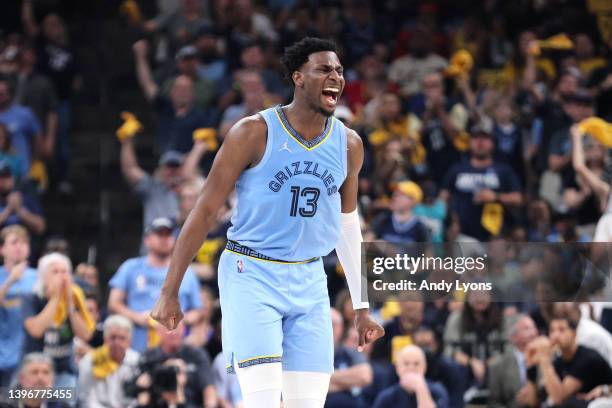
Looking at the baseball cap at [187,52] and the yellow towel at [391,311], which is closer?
the yellow towel at [391,311]

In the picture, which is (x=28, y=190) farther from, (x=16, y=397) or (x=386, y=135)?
(x=16, y=397)

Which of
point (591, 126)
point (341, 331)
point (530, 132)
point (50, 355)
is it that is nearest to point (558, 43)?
point (530, 132)

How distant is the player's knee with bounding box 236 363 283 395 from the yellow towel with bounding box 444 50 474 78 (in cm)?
750

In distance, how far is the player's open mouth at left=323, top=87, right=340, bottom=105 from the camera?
531 cm

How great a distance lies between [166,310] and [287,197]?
0.73 metres

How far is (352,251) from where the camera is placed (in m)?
5.75

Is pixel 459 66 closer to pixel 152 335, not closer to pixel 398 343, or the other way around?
pixel 398 343

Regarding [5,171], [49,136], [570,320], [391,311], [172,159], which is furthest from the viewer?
[49,136]

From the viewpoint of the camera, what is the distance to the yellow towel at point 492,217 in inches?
420

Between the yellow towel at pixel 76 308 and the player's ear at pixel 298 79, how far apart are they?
4062mm

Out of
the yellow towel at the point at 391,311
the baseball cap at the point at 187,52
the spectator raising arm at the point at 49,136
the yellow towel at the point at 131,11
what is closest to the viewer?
the yellow towel at the point at 391,311

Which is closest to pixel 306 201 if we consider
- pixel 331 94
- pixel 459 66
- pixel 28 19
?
pixel 331 94

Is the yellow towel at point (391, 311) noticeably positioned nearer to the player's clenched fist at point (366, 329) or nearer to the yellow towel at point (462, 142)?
the yellow towel at point (462, 142)

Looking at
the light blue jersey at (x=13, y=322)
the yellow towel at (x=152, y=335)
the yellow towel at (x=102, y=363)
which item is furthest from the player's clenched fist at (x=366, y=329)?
the light blue jersey at (x=13, y=322)
